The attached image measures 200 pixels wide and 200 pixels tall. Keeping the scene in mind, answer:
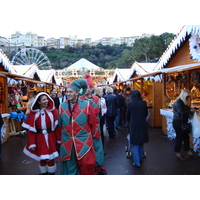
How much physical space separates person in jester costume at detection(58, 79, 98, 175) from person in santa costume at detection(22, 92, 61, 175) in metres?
0.57

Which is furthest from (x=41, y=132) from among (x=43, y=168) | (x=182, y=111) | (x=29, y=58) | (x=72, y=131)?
(x=29, y=58)

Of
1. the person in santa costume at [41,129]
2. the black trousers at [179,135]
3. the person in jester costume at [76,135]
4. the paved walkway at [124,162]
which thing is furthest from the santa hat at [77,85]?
the black trousers at [179,135]

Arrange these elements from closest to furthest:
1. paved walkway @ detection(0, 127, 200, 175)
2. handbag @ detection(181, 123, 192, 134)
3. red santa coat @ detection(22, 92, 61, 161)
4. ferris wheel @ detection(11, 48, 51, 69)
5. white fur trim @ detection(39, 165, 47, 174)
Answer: red santa coat @ detection(22, 92, 61, 161) < white fur trim @ detection(39, 165, 47, 174) < paved walkway @ detection(0, 127, 200, 175) < handbag @ detection(181, 123, 192, 134) < ferris wheel @ detection(11, 48, 51, 69)

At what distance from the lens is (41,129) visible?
11.3 ft

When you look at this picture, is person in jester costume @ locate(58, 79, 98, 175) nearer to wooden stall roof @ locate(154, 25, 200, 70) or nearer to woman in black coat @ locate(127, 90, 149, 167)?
woman in black coat @ locate(127, 90, 149, 167)

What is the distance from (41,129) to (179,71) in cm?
440

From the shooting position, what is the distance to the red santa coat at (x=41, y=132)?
3.38 meters

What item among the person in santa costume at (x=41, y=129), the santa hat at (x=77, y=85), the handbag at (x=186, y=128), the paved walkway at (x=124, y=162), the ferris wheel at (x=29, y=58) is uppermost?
the ferris wheel at (x=29, y=58)

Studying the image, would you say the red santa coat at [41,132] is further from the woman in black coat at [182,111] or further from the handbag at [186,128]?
the handbag at [186,128]

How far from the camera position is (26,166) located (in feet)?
16.8

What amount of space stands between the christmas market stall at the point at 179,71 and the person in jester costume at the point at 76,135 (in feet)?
13.6

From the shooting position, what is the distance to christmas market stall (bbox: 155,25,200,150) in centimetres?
639

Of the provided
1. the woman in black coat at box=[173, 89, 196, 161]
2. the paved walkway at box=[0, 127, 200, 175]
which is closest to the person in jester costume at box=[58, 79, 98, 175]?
the paved walkway at box=[0, 127, 200, 175]

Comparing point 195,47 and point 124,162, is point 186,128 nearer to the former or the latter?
point 124,162
